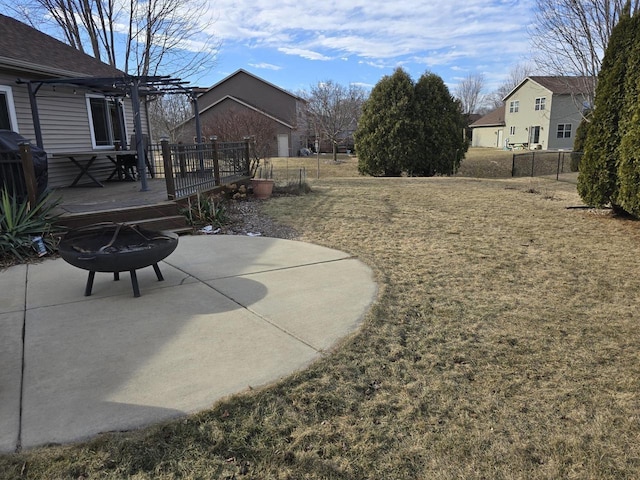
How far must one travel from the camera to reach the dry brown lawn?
202cm

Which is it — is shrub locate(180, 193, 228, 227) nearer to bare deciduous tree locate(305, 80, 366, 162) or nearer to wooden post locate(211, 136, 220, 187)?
wooden post locate(211, 136, 220, 187)

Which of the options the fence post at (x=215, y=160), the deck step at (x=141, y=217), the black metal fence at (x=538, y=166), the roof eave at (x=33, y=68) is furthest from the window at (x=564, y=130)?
the deck step at (x=141, y=217)

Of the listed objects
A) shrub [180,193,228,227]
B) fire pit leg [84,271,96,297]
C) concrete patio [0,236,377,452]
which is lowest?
concrete patio [0,236,377,452]

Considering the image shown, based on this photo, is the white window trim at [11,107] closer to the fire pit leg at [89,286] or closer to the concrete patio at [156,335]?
the concrete patio at [156,335]

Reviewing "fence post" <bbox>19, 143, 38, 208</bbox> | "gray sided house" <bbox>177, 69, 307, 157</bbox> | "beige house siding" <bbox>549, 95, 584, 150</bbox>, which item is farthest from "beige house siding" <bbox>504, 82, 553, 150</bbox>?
"fence post" <bbox>19, 143, 38, 208</bbox>

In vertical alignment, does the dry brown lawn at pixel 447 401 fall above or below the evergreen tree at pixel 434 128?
below

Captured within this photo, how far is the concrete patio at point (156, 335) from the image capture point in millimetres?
2447

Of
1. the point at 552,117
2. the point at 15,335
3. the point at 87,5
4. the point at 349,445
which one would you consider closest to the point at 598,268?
the point at 349,445

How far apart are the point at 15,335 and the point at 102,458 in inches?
76.3

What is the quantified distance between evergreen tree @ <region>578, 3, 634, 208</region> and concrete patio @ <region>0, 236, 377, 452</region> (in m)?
5.70

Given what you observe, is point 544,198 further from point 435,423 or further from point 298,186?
point 435,423

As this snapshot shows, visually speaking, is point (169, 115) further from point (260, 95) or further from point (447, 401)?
point (447, 401)

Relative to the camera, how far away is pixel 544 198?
10.4 metres

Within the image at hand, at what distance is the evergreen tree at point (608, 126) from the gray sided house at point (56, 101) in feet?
30.6
